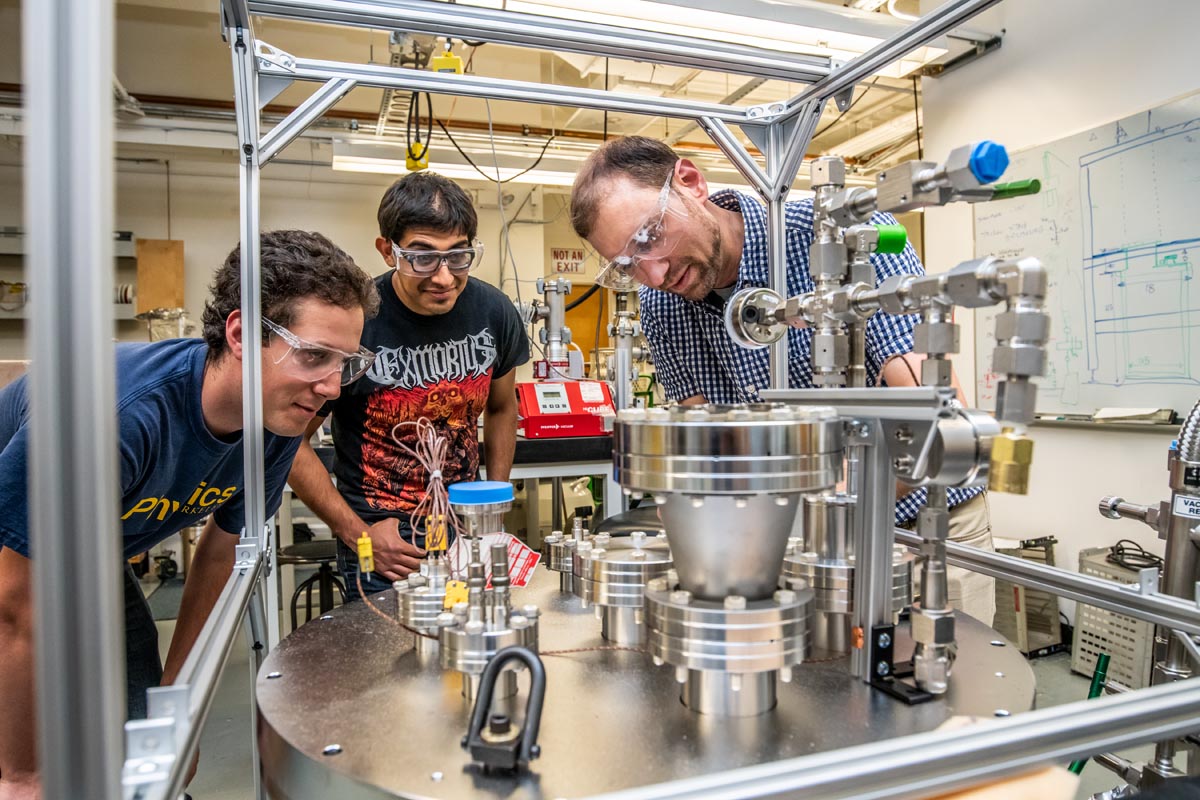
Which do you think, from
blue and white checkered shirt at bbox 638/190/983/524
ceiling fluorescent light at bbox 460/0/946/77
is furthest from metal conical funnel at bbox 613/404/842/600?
ceiling fluorescent light at bbox 460/0/946/77

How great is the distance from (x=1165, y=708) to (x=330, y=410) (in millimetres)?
1471

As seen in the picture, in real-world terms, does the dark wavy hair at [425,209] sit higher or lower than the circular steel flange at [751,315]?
higher

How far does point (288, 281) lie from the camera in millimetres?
1111

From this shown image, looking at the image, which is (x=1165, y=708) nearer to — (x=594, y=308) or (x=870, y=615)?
(x=870, y=615)

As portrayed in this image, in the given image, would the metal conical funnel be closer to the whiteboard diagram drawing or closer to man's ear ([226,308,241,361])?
man's ear ([226,308,241,361])

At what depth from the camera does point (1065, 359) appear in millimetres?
3045

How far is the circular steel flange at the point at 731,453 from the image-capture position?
0.56m

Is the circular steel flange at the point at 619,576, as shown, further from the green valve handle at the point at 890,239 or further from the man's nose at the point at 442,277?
the man's nose at the point at 442,277

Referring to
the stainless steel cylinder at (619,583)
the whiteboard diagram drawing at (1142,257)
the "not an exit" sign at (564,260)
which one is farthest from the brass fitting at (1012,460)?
the "not an exit" sign at (564,260)

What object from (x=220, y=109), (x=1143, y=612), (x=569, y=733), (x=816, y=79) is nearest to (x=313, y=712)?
(x=569, y=733)

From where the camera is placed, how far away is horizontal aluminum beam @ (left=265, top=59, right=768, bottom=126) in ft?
3.60

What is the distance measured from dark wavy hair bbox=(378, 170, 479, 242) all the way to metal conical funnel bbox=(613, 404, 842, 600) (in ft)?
3.47

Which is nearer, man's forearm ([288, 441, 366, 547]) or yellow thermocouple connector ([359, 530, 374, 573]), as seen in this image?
yellow thermocouple connector ([359, 530, 374, 573])

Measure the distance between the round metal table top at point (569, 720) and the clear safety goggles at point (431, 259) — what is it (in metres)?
0.92
